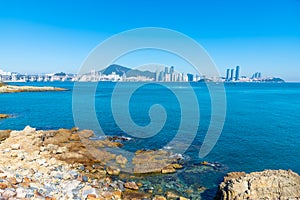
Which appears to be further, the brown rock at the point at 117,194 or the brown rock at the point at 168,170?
the brown rock at the point at 168,170

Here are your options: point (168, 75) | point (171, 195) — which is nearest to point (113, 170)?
point (171, 195)

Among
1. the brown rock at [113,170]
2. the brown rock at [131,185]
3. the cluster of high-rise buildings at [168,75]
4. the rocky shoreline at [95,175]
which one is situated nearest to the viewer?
the rocky shoreline at [95,175]

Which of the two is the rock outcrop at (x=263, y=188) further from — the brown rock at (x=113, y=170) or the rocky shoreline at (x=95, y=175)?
the brown rock at (x=113, y=170)

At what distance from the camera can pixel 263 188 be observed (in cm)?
1248

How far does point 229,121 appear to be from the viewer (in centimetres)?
3706

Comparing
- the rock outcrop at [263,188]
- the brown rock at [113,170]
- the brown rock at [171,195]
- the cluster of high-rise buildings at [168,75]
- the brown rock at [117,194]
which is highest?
the cluster of high-rise buildings at [168,75]

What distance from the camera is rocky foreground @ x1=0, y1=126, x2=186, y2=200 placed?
12.2 meters

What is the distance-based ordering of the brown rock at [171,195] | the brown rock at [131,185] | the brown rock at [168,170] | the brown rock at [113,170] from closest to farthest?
the brown rock at [171,195]
the brown rock at [131,185]
the brown rock at [113,170]
the brown rock at [168,170]

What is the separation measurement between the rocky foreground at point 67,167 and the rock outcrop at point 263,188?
2.75 m

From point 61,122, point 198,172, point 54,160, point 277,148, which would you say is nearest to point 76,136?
point 54,160

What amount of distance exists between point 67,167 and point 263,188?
12.5 metres

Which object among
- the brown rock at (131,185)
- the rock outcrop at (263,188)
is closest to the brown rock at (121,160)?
A: the brown rock at (131,185)

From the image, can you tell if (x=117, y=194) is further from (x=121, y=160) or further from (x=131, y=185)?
(x=121, y=160)

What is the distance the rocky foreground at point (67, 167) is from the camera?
1223 centimetres
